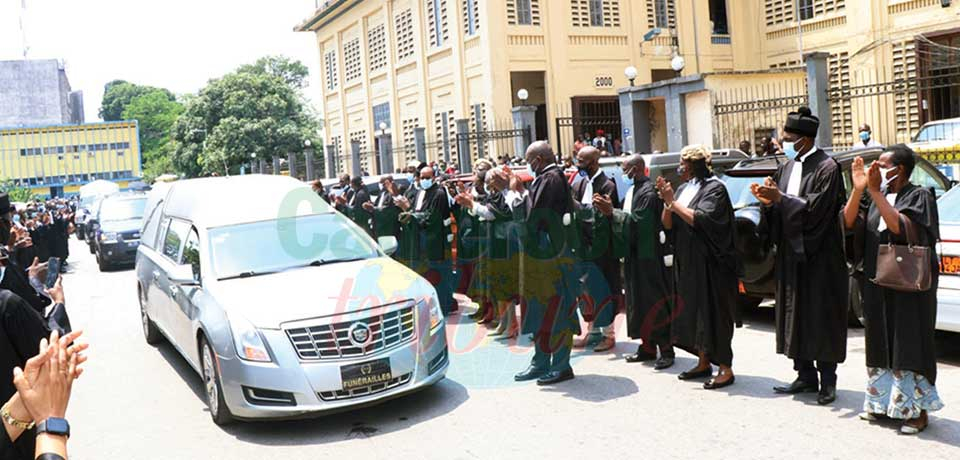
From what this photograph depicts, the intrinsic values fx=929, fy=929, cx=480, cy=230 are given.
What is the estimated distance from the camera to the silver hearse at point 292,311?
6758mm

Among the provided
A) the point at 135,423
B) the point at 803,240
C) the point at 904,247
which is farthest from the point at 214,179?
the point at 904,247

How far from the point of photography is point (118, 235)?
22.0 meters

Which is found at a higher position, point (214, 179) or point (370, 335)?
point (214, 179)

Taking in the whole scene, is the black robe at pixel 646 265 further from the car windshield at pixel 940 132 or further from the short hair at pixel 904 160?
the car windshield at pixel 940 132

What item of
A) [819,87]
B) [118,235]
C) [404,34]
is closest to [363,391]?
[819,87]

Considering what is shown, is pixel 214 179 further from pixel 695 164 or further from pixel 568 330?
pixel 695 164

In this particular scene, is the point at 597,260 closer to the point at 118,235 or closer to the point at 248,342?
the point at 248,342

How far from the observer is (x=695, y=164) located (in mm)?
7398

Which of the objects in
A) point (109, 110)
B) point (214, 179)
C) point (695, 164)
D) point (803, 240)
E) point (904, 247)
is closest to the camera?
point (904, 247)

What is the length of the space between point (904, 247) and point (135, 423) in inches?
233

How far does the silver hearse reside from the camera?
6.76 m

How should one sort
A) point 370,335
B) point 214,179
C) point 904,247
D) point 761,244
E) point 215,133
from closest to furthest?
point 904,247
point 370,335
point 761,244
point 214,179
point 215,133

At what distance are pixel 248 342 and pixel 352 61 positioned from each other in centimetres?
3826

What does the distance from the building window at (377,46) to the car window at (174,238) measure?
1176 inches
